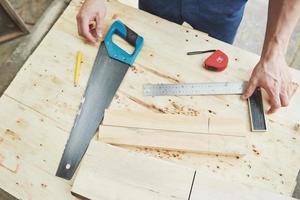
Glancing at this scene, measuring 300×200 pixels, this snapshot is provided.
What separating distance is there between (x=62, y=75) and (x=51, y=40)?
15 centimetres

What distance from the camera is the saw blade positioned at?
107 cm

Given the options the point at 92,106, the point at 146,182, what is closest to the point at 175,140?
the point at 146,182

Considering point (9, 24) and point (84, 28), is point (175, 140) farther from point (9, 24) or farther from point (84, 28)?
point (9, 24)

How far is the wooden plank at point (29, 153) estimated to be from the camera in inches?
40.7

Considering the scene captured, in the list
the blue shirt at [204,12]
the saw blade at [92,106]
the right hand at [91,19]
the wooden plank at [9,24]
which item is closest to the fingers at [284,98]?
the blue shirt at [204,12]

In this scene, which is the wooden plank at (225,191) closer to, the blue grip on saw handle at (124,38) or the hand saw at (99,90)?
the hand saw at (99,90)

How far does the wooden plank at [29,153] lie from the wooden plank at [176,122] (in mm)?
176

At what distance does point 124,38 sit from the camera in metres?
1.27

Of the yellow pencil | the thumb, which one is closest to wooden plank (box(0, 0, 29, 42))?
the yellow pencil

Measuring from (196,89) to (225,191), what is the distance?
35 centimetres

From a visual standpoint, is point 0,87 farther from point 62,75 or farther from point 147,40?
point 147,40

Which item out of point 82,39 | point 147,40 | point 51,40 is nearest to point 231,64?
point 147,40

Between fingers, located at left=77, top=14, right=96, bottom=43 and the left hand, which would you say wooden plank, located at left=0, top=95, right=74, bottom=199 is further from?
the left hand

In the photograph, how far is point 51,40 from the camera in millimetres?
1266
